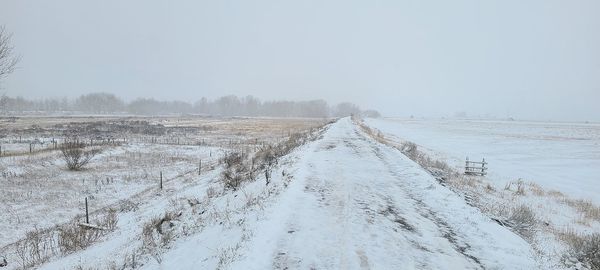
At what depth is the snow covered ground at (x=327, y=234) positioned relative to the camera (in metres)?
7.27

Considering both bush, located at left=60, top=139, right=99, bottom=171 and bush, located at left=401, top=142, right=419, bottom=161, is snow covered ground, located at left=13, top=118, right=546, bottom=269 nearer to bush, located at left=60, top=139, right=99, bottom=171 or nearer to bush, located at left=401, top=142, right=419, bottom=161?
bush, located at left=401, top=142, right=419, bottom=161

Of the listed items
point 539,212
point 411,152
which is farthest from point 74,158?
point 539,212

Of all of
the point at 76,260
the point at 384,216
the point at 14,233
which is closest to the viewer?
the point at 384,216

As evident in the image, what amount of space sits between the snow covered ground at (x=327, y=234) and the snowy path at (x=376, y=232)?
19 millimetres

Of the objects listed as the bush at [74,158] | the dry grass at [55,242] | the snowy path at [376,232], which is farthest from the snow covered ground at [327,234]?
the bush at [74,158]

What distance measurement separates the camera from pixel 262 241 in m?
7.81

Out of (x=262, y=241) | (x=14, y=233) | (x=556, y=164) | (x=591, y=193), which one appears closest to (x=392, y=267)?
(x=262, y=241)

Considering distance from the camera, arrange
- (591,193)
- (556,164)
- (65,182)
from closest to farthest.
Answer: (591,193) < (65,182) < (556,164)

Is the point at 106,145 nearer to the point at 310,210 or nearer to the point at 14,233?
the point at 14,233

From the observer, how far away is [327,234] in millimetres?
8383

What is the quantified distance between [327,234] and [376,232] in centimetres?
112

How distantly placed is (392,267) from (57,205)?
1936 cm

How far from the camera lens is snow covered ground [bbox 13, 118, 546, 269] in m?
7.27

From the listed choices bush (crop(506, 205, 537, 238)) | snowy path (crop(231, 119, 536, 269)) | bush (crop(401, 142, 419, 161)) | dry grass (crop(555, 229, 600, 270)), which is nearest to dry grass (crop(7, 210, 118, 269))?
snowy path (crop(231, 119, 536, 269))
